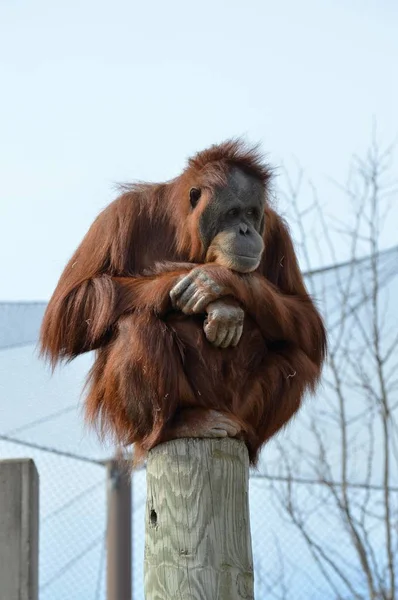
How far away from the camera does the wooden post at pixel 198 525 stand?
3.28 meters

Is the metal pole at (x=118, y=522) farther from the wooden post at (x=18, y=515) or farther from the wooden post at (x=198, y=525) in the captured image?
the wooden post at (x=198, y=525)

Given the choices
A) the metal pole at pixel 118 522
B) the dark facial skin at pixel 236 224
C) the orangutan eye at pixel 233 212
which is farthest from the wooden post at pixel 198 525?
the metal pole at pixel 118 522

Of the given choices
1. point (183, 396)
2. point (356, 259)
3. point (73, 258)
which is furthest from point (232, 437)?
point (356, 259)

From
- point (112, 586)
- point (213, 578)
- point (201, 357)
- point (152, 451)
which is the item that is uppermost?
point (201, 357)

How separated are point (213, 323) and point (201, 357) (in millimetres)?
143

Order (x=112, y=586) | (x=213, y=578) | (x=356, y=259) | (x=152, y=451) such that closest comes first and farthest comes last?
1. (x=213, y=578)
2. (x=152, y=451)
3. (x=112, y=586)
4. (x=356, y=259)

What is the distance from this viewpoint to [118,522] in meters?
5.75

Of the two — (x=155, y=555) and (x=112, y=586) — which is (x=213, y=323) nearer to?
(x=155, y=555)

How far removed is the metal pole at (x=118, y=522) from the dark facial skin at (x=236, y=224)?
2056 mm

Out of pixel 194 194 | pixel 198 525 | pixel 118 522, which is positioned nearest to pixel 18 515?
pixel 198 525

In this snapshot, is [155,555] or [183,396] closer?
[155,555]

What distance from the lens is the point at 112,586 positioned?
18.3 feet

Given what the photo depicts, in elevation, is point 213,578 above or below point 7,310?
below

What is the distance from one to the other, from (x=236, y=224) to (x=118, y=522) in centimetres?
231
